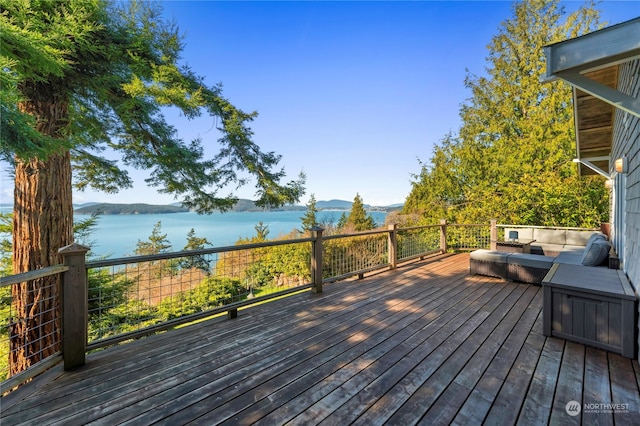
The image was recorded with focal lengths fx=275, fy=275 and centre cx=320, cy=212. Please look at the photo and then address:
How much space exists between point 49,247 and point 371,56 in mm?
10279

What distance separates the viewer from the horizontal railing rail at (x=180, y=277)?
7.55 ft

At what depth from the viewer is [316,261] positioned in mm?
4496

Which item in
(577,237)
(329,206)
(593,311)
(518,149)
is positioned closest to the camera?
(593,311)

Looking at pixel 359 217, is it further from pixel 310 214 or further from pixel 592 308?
pixel 592 308

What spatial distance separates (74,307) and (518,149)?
1408cm

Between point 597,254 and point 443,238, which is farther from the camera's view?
point 443,238

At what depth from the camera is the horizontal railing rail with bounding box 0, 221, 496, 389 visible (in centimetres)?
230

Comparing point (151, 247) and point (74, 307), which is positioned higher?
point (74, 307)

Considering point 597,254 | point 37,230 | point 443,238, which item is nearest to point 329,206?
point 443,238

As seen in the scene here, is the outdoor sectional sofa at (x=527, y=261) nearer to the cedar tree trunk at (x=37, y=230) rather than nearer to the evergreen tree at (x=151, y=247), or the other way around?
the evergreen tree at (x=151, y=247)

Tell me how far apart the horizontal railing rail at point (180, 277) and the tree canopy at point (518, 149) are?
2.89 m

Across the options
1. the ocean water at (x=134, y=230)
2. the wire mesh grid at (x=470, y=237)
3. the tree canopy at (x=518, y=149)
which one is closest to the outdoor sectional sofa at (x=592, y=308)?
the wire mesh grid at (x=470, y=237)

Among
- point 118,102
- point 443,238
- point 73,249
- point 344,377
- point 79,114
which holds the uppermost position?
point 118,102

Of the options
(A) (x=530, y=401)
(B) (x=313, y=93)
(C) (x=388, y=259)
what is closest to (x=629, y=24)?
(A) (x=530, y=401)
